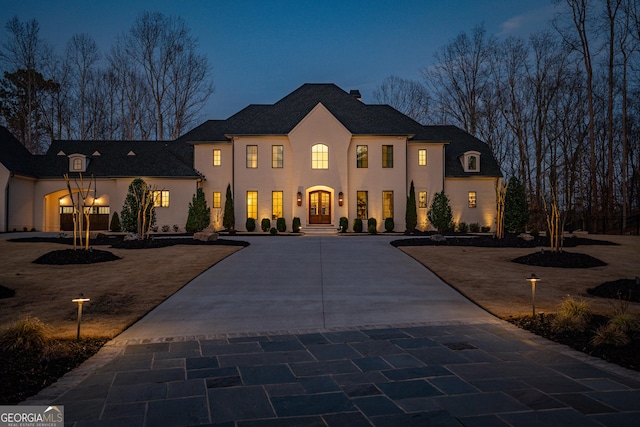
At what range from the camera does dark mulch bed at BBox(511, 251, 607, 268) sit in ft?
41.5

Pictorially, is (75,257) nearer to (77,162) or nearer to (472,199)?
(77,162)

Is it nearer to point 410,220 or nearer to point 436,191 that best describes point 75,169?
point 410,220

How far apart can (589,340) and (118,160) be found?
2909 cm

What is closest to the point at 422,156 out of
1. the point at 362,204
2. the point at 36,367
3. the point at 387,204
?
the point at 387,204

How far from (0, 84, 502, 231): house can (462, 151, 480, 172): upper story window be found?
0.06 m

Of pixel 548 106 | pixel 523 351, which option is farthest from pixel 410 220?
pixel 523 351

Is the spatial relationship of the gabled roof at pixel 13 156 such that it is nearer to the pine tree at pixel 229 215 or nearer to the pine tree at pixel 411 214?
the pine tree at pixel 229 215

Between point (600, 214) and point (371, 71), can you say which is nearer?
point (600, 214)

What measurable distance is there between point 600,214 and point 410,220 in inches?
489

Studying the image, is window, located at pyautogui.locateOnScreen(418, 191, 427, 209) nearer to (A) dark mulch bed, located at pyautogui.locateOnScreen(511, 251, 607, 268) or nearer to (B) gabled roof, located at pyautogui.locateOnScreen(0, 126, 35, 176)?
(A) dark mulch bed, located at pyautogui.locateOnScreen(511, 251, 607, 268)

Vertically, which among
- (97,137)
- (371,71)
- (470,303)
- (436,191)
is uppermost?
(371,71)

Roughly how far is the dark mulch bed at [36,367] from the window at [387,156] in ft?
77.3

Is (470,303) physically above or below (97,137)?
below

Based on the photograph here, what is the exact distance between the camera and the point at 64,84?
37.4 metres
